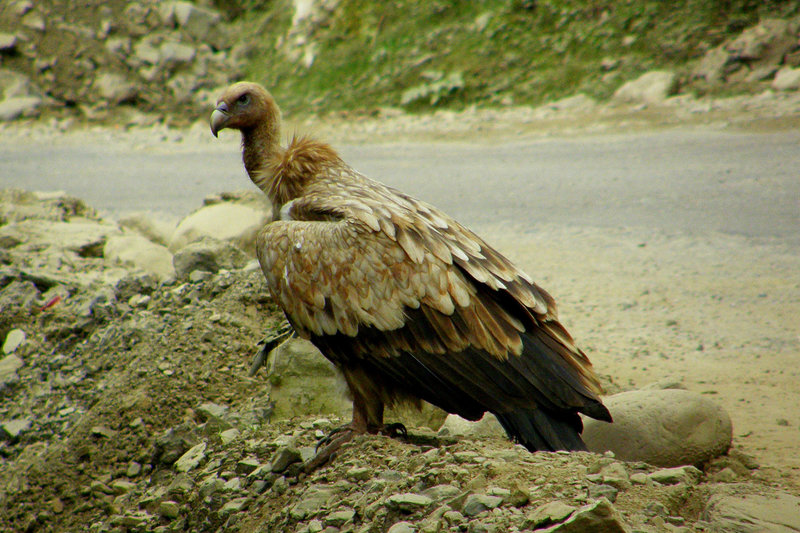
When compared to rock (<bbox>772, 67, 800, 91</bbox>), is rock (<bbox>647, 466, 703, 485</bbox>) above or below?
below

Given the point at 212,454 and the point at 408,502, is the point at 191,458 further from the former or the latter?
the point at 408,502

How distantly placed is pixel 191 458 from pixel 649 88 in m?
9.96

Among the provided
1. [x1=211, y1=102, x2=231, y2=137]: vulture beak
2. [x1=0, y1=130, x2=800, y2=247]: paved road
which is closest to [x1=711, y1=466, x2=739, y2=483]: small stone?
[x1=211, y1=102, x2=231, y2=137]: vulture beak

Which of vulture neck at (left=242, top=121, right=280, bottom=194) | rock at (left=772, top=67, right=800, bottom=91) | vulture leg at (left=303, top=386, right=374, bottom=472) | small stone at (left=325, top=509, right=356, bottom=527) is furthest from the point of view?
rock at (left=772, top=67, right=800, bottom=91)

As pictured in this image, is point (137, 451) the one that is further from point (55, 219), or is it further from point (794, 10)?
point (794, 10)

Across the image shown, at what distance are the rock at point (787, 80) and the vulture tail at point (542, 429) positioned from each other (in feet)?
29.7

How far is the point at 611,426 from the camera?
4.20 meters

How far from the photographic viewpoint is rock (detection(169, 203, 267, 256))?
7.26 metres

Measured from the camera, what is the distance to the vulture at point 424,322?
143 inches

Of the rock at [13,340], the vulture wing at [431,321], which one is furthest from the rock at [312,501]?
the rock at [13,340]

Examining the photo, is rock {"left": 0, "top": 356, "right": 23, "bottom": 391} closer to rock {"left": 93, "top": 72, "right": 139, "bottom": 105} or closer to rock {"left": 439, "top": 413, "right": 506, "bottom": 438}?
rock {"left": 439, "top": 413, "right": 506, "bottom": 438}

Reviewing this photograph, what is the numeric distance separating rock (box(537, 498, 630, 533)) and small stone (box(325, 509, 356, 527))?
2.94ft

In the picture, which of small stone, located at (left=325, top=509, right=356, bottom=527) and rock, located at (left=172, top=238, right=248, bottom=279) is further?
rock, located at (left=172, top=238, right=248, bottom=279)

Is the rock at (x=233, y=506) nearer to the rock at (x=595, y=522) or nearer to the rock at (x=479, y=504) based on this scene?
the rock at (x=479, y=504)
